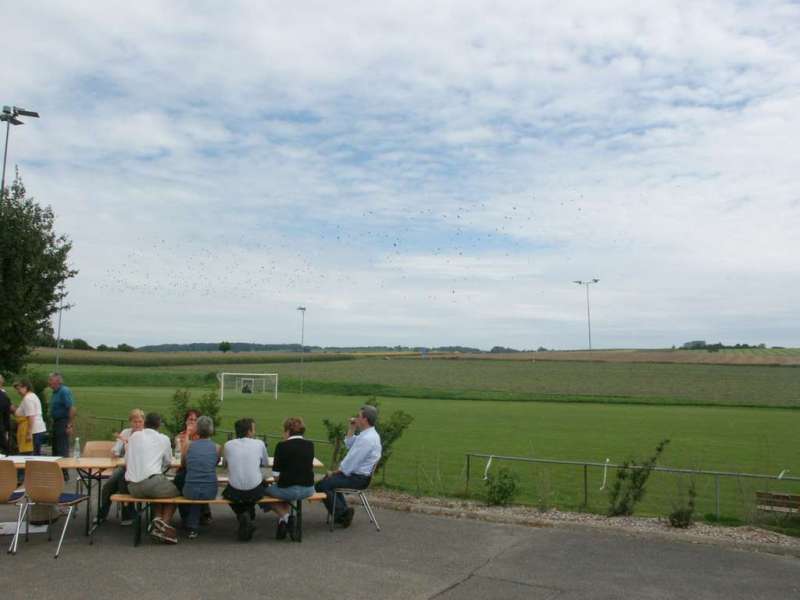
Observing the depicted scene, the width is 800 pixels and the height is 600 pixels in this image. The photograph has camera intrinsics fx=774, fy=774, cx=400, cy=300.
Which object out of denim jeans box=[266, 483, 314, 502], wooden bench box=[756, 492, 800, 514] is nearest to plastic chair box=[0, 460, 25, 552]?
denim jeans box=[266, 483, 314, 502]

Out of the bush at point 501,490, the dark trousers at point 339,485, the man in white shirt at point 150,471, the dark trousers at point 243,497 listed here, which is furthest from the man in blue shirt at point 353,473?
the bush at point 501,490

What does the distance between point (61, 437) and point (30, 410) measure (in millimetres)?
1474

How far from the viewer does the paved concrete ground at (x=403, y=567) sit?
21.3ft

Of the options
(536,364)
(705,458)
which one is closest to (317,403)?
(705,458)

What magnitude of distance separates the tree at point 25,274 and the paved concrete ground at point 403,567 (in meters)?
13.9

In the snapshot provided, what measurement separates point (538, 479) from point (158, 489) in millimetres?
11102

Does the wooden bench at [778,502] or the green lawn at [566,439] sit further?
the green lawn at [566,439]

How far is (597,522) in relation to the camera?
9.19 m

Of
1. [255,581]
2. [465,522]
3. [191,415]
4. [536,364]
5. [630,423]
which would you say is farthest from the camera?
[536,364]

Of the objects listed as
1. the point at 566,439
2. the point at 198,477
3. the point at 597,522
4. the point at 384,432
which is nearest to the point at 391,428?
the point at 384,432

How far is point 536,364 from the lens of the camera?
99.1 metres

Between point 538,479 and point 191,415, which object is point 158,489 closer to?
point 191,415

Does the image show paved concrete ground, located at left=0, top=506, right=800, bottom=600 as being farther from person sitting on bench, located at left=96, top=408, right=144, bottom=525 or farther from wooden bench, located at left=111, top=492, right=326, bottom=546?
person sitting on bench, located at left=96, top=408, right=144, bottom=525

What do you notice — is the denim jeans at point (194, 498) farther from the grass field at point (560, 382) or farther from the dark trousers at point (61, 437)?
the grass field at point (560, 382)
